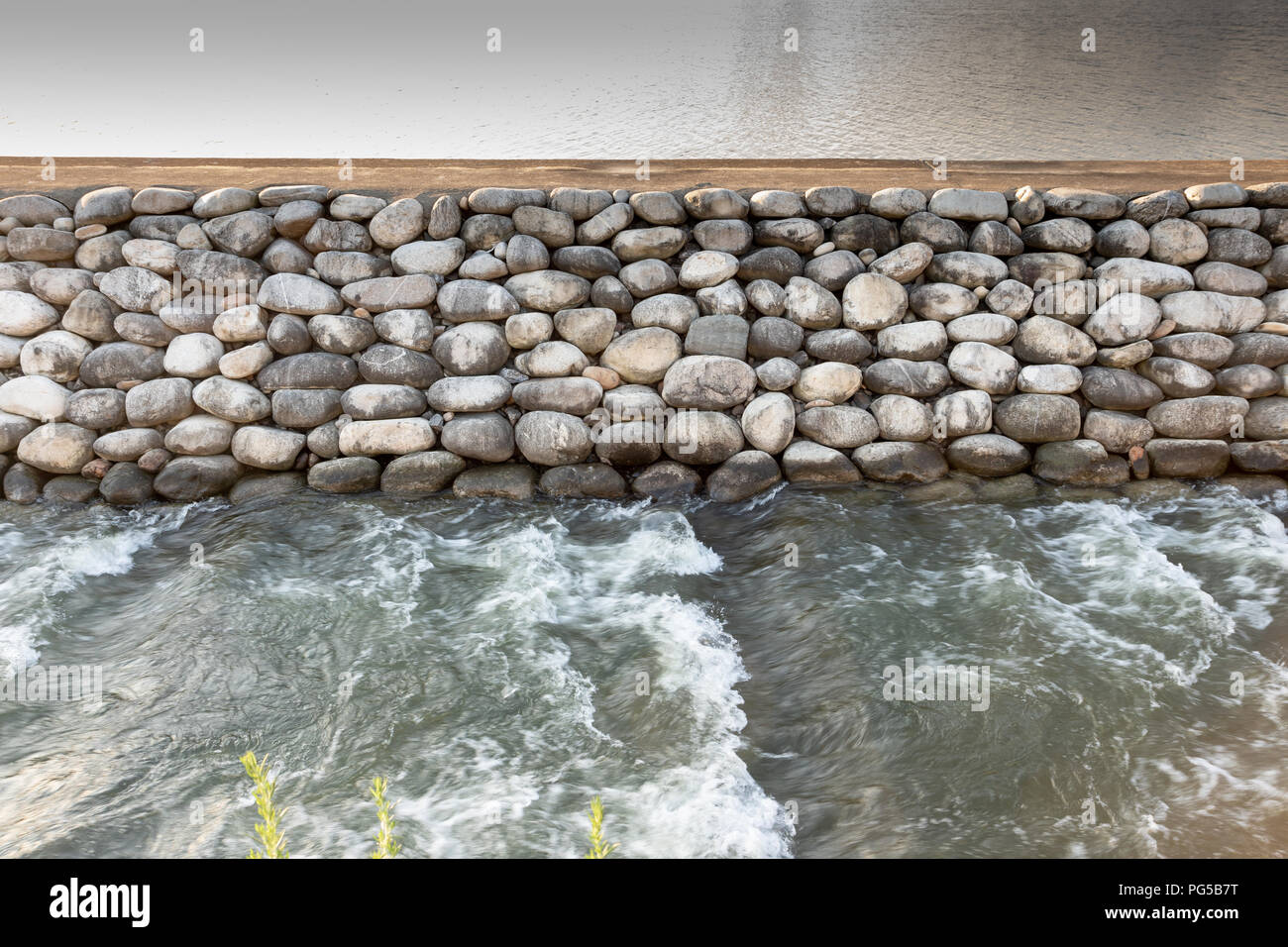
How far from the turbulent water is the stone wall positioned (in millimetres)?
273

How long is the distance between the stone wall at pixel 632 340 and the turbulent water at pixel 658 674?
273 millimetres

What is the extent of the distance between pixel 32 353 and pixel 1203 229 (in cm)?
591

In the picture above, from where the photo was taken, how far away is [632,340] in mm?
4785

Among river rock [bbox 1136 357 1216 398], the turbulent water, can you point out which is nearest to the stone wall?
river rock [bbox 1136 357 1216 398]

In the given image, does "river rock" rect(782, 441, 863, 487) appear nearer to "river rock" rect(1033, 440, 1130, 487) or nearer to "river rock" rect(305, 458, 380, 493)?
"river rock" rect(1033, 440, 1130, 487)

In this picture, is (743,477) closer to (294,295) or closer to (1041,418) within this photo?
(1041,418)

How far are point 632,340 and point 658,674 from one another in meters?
1.93

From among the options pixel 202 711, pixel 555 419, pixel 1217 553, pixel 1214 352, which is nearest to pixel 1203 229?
pixel 1214 352

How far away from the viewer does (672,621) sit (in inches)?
148

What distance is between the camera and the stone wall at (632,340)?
4703mm

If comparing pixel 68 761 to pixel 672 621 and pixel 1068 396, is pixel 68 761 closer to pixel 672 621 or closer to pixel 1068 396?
pixel 672 621

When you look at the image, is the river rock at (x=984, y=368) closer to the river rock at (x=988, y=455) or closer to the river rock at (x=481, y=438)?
the river rock at (x=988, y=455)

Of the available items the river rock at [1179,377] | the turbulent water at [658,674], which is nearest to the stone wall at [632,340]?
the river rock at [1179,377]

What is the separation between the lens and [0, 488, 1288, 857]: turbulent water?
108 inches
